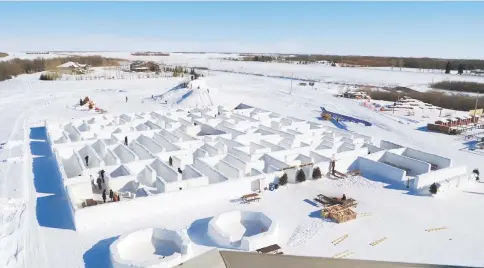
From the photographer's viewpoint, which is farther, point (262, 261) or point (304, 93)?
point (304, 93)

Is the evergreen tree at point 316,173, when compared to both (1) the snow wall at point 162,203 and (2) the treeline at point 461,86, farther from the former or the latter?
(2) the treeline at point 461,86

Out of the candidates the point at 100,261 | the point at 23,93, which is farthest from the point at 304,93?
the point at 100,261

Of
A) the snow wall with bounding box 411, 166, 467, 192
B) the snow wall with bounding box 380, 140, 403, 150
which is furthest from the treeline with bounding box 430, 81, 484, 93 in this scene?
the snow wall with bounding box 411, 166, 467, 192

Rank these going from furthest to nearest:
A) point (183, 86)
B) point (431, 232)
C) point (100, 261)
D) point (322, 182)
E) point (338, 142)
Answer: point (183, 86)
point (338, 142)
point (322, 182)
point (431, 232)
point (100, 261)

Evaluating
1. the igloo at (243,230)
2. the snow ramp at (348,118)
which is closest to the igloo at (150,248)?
the igloo at (243,230)

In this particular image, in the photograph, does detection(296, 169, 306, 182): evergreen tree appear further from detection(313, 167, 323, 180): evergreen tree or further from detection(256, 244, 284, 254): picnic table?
detection(256, 244, 284, 254): picnic table

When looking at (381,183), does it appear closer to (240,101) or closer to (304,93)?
(240,101)

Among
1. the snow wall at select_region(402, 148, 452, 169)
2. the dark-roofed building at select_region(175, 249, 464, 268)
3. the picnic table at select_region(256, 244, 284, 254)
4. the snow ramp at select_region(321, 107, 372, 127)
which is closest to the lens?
the dark-roofed building at select_region(175, 249, 464, 268)

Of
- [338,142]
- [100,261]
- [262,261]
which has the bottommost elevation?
[100,261]
